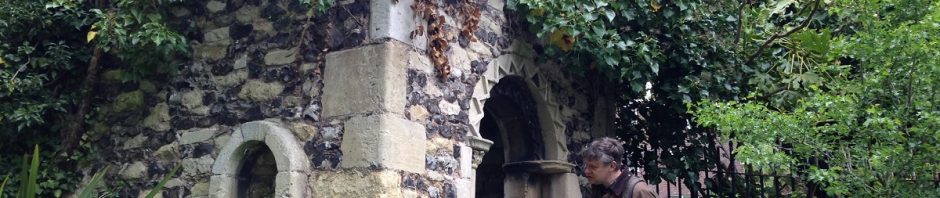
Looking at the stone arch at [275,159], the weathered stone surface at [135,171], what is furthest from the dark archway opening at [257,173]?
the weathered stone surface at [135,171]

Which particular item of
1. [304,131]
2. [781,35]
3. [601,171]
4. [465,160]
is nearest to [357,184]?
[304,131]

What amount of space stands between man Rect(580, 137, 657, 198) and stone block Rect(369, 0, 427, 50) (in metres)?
1.41

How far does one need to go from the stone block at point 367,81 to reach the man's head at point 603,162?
48.5 inches

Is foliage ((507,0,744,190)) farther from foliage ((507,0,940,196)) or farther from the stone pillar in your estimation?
the stone pillar

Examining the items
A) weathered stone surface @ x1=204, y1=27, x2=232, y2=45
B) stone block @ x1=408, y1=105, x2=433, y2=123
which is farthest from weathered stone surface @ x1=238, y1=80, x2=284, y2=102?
stone block @ x1=408, y1=105, x2=433, y2=123

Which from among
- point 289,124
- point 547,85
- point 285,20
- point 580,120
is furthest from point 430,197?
point 580,120

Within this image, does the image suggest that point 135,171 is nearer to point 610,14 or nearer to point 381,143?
point 381,143

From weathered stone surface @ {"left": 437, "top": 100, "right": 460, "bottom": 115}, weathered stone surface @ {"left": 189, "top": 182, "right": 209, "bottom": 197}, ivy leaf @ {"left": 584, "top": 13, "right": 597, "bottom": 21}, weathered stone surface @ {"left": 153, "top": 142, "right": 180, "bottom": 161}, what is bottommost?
weathered stone surface @ {"left": 189, "top": 182, "right": 209, "bottom": 197}

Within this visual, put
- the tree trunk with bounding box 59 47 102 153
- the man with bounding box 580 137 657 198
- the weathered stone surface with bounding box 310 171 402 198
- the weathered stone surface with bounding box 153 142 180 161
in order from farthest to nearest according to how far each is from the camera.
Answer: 1. the tree trunk with bounding box 59 47 102 153
2. the weathered stone surface with bounding box 153 142 180 161
3. the weathered stone surface with bounding box 310 171 402 198
4. the man with bounding box 580 137 657 198

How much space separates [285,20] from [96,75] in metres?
1.58

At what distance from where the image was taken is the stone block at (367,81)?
4.84 meters

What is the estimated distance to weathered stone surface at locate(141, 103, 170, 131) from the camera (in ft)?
18.8

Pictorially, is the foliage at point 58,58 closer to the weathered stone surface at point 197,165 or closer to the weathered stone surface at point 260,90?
the weathered stone surface at point 260,90

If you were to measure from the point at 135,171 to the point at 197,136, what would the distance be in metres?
0.57
